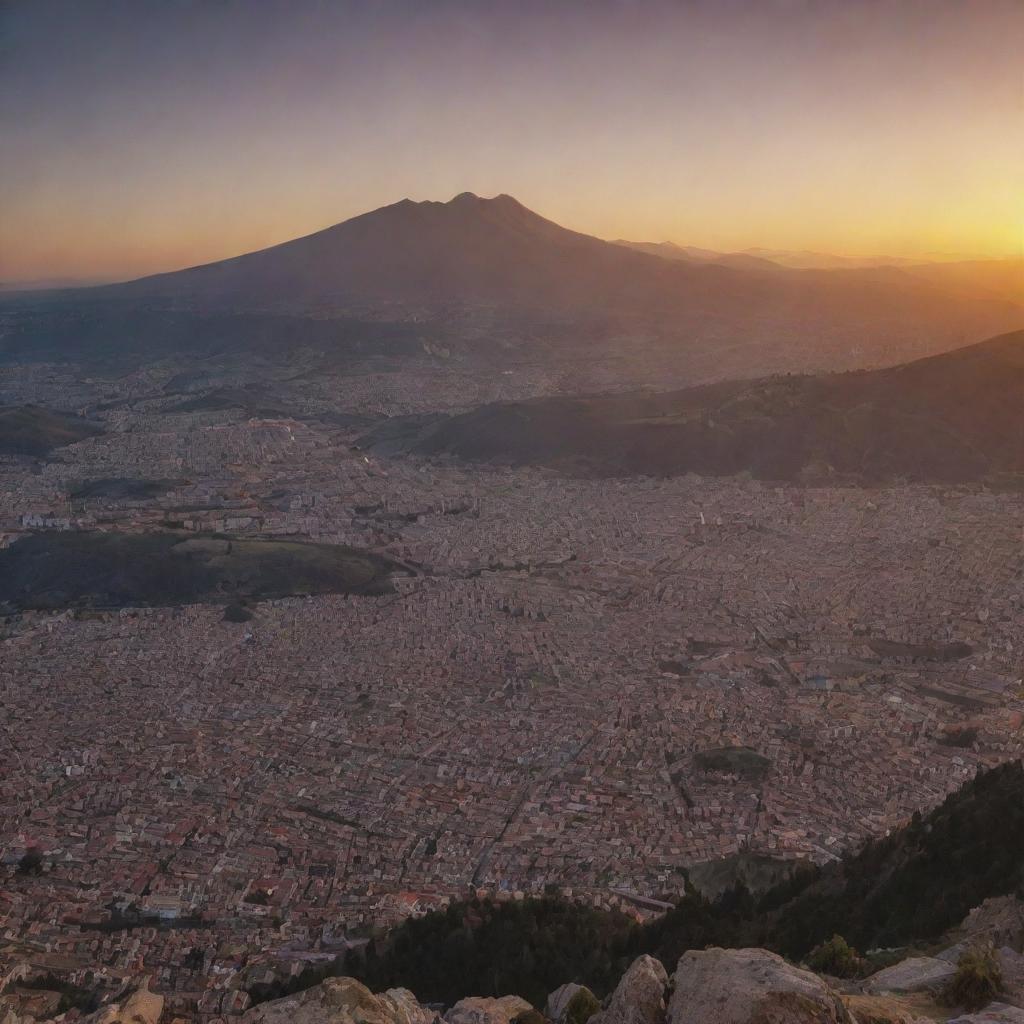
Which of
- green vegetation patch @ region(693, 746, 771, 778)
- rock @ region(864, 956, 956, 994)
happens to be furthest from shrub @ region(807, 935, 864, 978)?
green vegetation patch @ region(693, 746, 771, 778)

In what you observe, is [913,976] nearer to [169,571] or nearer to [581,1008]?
[581,1008]

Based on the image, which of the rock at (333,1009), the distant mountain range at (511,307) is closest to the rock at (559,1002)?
the rock at (333,1009)

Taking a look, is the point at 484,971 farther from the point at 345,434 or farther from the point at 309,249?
the point at 309,249

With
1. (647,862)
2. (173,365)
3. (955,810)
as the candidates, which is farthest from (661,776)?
(173,365)

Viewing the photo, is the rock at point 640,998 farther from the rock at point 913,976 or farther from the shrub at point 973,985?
the shrub at point 973,985

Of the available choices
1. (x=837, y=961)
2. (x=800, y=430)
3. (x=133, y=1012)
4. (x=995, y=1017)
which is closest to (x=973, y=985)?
(x=995, y=1017)
